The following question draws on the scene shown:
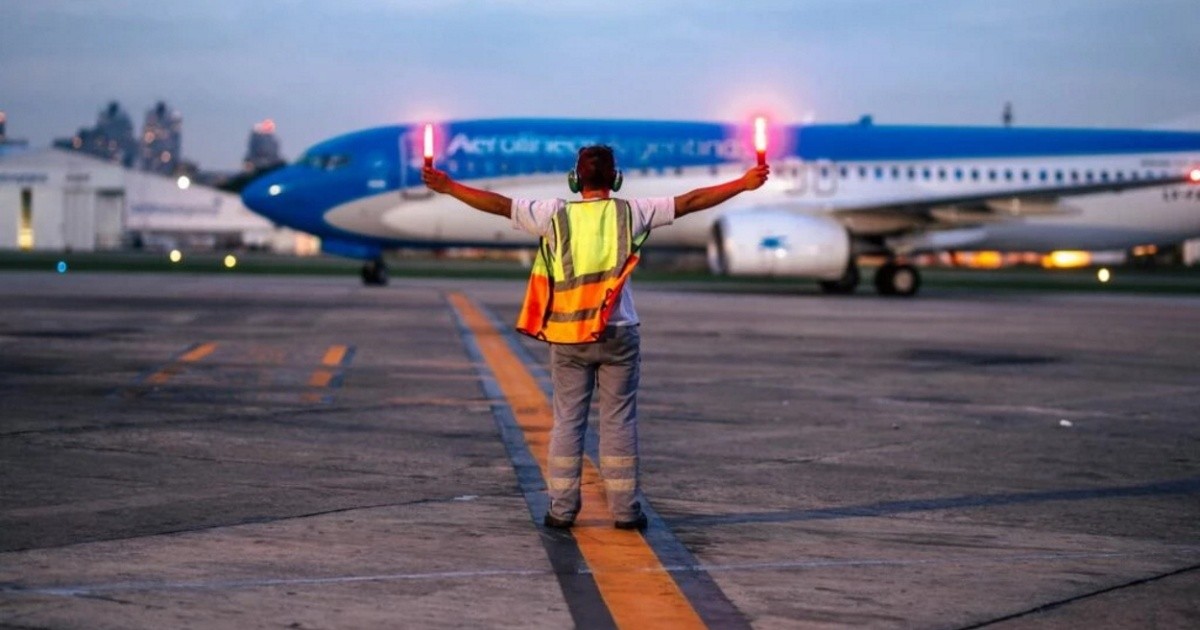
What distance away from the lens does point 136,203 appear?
123 meters

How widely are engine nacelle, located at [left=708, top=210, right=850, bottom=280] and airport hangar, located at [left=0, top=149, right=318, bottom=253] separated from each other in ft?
235

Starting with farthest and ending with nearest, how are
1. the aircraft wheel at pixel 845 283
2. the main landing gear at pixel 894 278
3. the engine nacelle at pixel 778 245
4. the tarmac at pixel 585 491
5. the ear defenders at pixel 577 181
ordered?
the aircraft wheel at pixel 845 283
the main landing gear at pixel 894 278
the engine nacelle at pixel 778 245
the ear defenders at pixel 577 181
the tarmac at pixel 585 491

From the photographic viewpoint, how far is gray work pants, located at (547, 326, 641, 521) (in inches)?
272

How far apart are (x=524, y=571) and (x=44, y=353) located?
1059cm

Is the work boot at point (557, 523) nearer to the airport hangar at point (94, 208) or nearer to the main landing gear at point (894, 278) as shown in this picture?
the main landing gear at point (894, 278)

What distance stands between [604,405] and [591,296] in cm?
46

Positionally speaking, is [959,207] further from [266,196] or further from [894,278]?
[266,196]

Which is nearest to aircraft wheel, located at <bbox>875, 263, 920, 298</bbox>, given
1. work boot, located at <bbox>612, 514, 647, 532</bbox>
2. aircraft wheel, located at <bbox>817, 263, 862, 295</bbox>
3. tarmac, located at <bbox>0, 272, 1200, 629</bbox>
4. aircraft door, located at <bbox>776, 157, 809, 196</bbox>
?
aircraft wheel, located at <bbox>817, 263, 862, 295</bbox>

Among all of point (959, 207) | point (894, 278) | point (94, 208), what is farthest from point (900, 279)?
point (94, 208)

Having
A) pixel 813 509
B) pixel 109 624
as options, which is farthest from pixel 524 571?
pixel 813 509

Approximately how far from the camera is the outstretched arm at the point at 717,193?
7113mm

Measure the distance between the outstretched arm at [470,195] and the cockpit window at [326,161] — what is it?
26.3 m

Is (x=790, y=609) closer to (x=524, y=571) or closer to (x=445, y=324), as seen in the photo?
(x=524, y=571)

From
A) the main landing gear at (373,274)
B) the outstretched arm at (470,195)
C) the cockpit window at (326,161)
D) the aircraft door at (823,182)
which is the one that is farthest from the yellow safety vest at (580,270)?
the main landing gear at (373,274)
